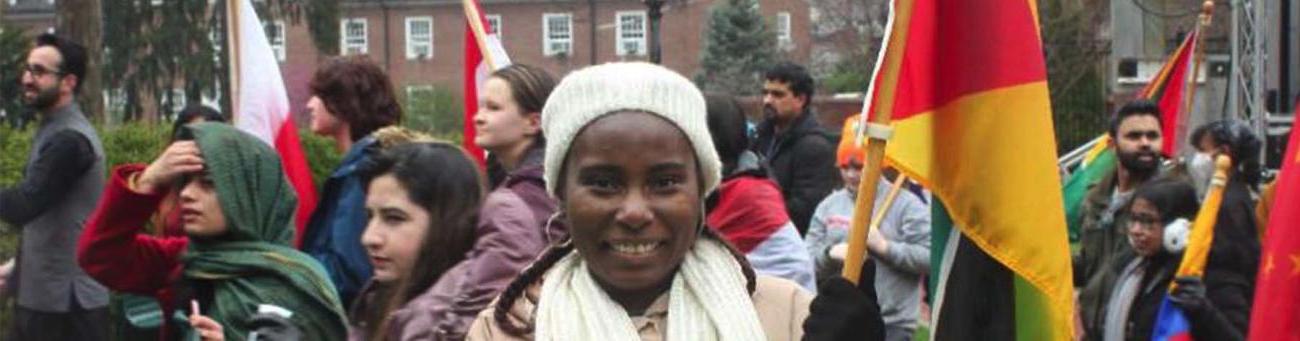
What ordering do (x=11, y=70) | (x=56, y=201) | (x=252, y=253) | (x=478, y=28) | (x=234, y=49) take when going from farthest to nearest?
(x=11, y=70) < (x=478, y=28) < (x=234, y=49) < (x=56, y=201) < (x=252, y=253)

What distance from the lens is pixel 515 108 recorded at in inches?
244

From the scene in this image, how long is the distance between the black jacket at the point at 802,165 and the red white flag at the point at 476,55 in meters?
1.16

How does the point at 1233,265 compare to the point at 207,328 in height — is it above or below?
below

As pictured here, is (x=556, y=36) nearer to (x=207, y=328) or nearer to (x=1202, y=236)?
(x=1202, y=236)

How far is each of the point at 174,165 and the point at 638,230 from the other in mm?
2272

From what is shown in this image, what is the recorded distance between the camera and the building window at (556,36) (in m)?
74.1

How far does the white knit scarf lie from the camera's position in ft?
12.6

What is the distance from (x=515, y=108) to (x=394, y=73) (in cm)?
7173

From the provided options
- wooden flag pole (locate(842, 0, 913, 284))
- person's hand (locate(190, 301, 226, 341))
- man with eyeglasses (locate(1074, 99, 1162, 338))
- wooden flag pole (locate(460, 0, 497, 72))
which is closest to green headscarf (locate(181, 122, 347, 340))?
person's hand (locate(190, 301, 226, 341))

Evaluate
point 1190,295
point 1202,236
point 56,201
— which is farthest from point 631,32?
point 1190,295

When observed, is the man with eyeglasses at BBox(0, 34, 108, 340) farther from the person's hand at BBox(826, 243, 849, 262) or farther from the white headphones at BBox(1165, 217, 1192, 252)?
the white headphones at BBox(1165, 217, 1192, 252)

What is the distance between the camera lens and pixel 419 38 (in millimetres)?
77125

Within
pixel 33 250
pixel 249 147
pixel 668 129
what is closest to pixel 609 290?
pixel 668 129

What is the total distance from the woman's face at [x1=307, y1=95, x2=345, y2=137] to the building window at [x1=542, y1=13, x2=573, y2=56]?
6609 centimetres
